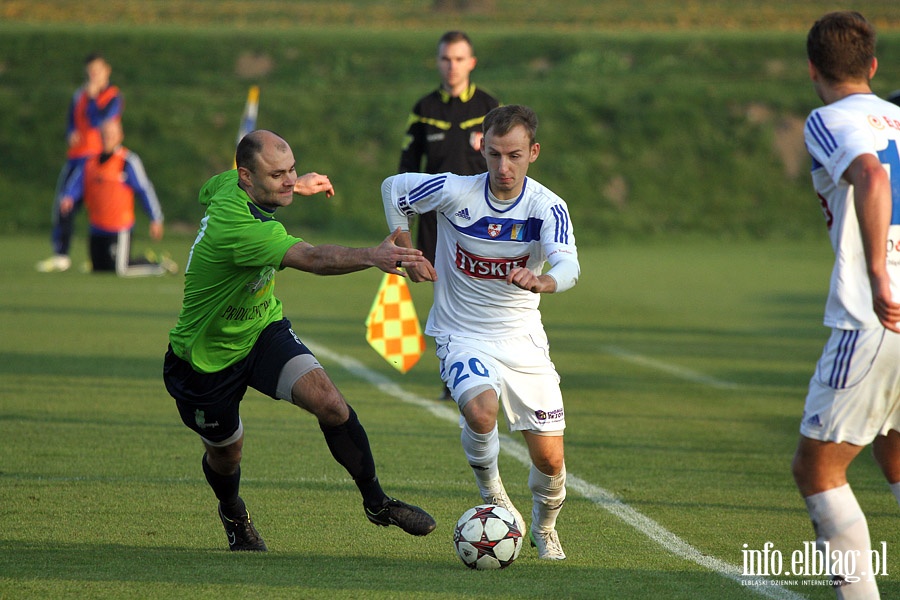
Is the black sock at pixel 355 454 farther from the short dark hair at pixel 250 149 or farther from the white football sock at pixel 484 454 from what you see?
the short dark hair at pixel 250 149

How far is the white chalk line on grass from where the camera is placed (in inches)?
212

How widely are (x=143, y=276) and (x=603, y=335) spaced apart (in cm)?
844

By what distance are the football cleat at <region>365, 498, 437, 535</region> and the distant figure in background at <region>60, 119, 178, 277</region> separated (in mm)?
13668

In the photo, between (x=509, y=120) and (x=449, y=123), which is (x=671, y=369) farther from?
(x=509, y=120)

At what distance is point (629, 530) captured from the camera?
6332 mm

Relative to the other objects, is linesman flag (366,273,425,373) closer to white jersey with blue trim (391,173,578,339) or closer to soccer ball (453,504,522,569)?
white jersey with blue trim (391,173,578,339)

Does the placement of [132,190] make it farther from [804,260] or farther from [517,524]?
[517,524]

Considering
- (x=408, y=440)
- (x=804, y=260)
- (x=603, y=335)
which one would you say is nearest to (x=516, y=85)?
(x=804, y=260)

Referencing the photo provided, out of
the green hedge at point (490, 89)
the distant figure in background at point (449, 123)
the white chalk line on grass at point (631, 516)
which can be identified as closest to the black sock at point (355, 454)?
the white chalk line on grass at point (631, 516)

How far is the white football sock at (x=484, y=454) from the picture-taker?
19.0ft

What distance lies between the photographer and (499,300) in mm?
6082

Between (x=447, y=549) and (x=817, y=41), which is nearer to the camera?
(x=817, y=41)

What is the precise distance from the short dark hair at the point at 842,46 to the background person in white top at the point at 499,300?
5.07 feet

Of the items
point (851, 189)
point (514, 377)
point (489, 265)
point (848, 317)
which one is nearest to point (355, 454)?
point (514, 377)
